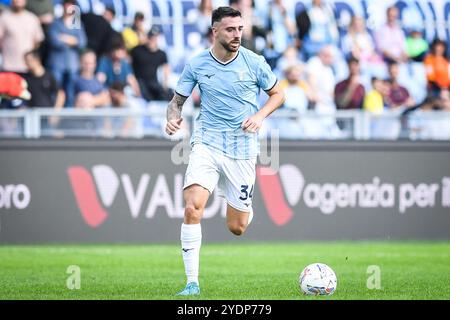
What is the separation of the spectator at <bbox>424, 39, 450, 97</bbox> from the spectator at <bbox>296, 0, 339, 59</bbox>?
6.08ft

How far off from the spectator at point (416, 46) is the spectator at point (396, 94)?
29.8 inches

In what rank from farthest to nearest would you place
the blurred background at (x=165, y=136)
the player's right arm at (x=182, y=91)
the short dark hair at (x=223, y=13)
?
the blurred background at (x=165, y=136), the player's right arm at (x=182, y=91), the short dark hair at (x=223, y=13)

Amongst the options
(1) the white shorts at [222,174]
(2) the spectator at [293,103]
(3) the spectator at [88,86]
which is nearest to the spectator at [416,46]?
(2) the spectator at [293,103]

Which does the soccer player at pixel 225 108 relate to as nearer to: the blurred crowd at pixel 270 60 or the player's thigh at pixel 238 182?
the player's thigh at pixel 238 182

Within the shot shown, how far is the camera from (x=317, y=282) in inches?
454

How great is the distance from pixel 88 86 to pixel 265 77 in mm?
7455

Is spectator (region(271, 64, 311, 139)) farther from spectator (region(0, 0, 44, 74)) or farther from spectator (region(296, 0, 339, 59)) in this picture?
spectator (region(0, 0, 44, 74))

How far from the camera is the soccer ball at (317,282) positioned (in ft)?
37.8

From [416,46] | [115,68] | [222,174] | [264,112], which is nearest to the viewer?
[264,112]

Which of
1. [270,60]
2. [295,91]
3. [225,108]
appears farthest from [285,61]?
[225,108]

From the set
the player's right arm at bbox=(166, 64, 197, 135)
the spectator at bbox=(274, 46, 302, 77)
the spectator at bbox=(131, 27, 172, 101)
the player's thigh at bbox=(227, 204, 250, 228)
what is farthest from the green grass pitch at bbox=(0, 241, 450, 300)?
the spectator at bbox=(274, 46, 302, 77)

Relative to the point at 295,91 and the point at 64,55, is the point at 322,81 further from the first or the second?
the point at 64,55

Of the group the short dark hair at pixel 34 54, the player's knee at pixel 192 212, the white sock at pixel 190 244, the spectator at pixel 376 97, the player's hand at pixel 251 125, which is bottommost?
the white sock at pixel 190 244
